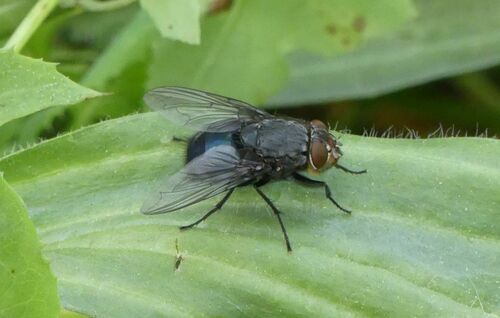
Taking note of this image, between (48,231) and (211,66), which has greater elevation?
(211,66)

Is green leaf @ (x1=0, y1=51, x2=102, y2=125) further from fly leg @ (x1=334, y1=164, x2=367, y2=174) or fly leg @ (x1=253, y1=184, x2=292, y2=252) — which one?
fly leg @ (x1=334, y1=164, x2=367, y2=174)

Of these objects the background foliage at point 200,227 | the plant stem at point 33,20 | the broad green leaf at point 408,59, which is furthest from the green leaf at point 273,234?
the broad green leaf at point 408,59

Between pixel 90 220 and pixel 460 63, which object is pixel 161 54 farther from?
pixel 460 63

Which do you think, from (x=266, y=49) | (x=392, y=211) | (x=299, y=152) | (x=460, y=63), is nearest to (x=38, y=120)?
(x=266, y=49)

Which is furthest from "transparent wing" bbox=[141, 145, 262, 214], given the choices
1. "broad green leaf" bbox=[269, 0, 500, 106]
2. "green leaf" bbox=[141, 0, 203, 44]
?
"broad green leaf" bbox=[269, 0, 500, 106]

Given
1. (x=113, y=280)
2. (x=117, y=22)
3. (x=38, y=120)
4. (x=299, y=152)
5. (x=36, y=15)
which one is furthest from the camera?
(x=117, y=22)

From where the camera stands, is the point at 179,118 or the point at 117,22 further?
the point at 117,22

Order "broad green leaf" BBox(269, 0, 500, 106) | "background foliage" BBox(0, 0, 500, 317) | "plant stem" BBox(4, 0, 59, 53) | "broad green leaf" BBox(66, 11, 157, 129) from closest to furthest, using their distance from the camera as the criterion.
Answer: "background foliage" BBox(0, 0, 500, 317) → "plant stem" BBox(4, 0, 59, 53) → "broad green leaf" BBox(66, 11, 157, 129) → "broad green leaf" BBox(269, 0, 500, 106)

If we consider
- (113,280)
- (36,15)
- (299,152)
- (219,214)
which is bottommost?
(113,280)

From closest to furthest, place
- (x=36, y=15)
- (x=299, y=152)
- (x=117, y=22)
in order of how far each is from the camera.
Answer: (x=299, y=152) → (x=36, y=15) → (x=117, y=22)
